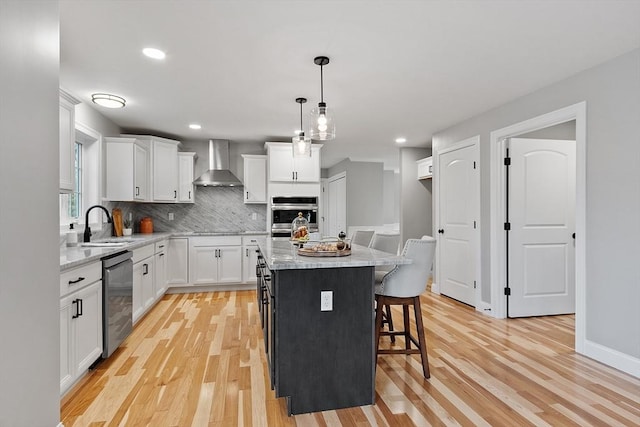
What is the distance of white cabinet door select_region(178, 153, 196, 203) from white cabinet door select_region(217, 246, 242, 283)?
1027 mm

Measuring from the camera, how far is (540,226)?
4.02 metres

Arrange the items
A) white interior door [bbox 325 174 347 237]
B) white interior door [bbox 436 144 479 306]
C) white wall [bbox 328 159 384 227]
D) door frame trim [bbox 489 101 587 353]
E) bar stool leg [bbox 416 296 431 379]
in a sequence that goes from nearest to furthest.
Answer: bar stool leg [bbox 416 296 431 379], door frame trim [bbox 489 101 587 353], white interior door [bbox 436 144 479 306], white wall [bbox 328 159 384 227], white interior door [bbox 325 174 347 237]

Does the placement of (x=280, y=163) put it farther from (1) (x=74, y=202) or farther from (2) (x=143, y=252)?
(1) (x=74, y=202)

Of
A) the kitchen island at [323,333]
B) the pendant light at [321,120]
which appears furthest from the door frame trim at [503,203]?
the pendant light at [321,120]

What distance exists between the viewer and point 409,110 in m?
4.20

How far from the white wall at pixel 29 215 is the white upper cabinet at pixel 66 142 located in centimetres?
151

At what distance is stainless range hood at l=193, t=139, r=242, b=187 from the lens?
5.49 metres

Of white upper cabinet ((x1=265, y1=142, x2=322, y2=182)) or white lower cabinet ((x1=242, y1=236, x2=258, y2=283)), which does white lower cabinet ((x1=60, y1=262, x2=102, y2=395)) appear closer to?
white lower cabinet ((x1=242, y1=236, x2=258, y2=283))

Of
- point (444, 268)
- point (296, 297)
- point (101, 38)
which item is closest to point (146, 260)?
point (101, 38)

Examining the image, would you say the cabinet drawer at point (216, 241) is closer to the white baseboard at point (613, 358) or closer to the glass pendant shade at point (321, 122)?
the glass pendant shade at point (321, 122)

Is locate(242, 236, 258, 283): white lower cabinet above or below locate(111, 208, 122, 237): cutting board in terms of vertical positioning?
below

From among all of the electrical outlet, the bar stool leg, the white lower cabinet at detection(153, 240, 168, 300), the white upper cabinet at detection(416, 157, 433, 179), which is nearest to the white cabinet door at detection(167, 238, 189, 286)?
the white lower cabinet at detection(153, 240, 168, 300)

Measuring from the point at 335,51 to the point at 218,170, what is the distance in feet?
11.4

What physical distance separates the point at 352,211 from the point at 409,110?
458cm
